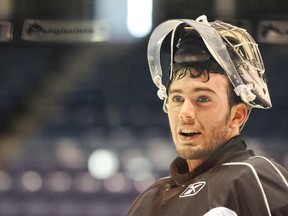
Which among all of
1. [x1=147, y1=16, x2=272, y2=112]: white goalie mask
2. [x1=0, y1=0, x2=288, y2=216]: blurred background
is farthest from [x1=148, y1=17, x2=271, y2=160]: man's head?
[x1=0, y1=0, x2=288, y2=216]: blurred background

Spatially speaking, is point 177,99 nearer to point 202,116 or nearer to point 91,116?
point 202,116

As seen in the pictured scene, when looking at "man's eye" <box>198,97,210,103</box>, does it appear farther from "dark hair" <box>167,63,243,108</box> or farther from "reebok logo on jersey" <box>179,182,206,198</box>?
"reebok logo on jersey" <box>179,182,206,198</box>

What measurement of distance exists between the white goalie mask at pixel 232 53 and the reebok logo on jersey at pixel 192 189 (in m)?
0.18

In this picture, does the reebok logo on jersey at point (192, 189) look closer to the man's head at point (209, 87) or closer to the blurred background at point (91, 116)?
the man's head at point (209, 87)

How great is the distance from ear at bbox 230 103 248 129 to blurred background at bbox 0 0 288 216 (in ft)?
4.88

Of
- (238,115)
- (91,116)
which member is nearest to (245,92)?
(238,115)

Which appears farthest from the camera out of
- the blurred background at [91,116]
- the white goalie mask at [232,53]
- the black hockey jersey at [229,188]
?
the blurred background at [91,116]

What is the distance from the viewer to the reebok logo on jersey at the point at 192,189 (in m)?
1.23

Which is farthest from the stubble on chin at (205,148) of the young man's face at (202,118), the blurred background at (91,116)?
the blurred background at (91,116)

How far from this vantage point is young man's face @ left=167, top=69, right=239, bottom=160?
1290 mm

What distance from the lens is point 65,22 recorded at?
2.76 metres

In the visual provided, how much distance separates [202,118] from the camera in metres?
1.29

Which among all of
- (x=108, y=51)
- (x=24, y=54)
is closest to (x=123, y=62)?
Answer: (x=108, y=51)

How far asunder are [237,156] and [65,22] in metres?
1.59
